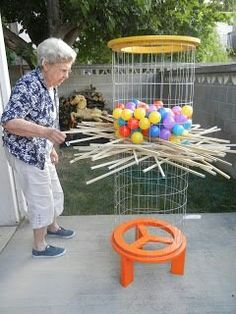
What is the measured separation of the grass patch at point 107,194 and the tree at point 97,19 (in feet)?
6.12

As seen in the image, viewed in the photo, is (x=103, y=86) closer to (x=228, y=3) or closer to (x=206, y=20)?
(x=206, y=20)

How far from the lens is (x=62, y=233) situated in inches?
108


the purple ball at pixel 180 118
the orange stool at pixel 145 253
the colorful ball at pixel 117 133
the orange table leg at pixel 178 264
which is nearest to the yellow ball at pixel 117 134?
the colorful ball at pixel 117 133

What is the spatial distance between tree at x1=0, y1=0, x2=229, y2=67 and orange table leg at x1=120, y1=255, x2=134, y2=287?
3165 mm

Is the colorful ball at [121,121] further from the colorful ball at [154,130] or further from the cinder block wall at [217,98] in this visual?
the cinder block wall at [217,98]

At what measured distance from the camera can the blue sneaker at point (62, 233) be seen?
2.72m

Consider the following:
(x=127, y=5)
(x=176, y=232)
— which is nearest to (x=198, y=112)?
(x=127, y=5)

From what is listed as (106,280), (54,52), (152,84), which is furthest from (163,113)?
(152,84)

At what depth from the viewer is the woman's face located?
6.46 ft

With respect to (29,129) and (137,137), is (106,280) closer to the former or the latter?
(137,137)

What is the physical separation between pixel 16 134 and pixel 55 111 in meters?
0.38

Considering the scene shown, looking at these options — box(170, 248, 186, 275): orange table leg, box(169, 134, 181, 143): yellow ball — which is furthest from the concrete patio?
box(169, 134, 181, 143): yellow ball

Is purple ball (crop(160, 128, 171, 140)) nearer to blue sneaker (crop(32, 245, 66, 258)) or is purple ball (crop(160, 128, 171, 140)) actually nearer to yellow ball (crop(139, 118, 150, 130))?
yellow ball (crop(139, 118, 150, 130))

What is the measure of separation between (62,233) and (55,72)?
1.39 metres
